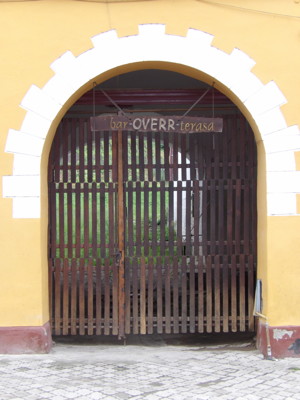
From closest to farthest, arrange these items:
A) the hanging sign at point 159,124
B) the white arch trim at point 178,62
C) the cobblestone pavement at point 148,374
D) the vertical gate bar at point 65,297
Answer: the cobblestone pavement at point 148,374 < the white arch trim at point 178,62 < the hanging sign at point 159,124 < the vertical gate bar at point 65,297

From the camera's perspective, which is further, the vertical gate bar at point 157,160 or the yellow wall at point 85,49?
the vertical gate bar at point 157,160

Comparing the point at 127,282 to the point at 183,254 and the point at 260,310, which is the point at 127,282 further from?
the point at 260,310

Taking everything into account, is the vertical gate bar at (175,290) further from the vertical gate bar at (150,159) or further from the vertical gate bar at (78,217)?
the vertical gate bar at (78,217)

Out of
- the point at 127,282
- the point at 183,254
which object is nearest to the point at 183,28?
the point at 183,254

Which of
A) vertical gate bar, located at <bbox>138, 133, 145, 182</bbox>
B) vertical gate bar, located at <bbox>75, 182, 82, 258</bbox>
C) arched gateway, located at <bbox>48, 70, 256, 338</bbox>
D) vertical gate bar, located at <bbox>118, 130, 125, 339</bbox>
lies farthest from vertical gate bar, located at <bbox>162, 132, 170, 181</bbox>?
vertical gate bar, located at <bbox>75, 182, 82, 258</bbox>

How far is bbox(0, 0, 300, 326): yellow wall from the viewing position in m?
5.29

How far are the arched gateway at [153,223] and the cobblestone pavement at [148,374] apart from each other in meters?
0.39

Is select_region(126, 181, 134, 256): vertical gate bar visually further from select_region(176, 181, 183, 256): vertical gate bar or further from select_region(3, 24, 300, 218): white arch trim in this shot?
select_region(3, 24, 300, 218): white arch trim

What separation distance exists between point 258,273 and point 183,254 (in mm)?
924

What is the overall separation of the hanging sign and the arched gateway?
43 centimetres

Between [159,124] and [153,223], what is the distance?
1252mm

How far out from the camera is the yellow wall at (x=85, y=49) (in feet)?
17.4

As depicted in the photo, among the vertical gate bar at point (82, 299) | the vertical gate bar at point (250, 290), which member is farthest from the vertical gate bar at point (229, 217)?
the vertical gate bar at point (82, 299)

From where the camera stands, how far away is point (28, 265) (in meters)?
5.33
